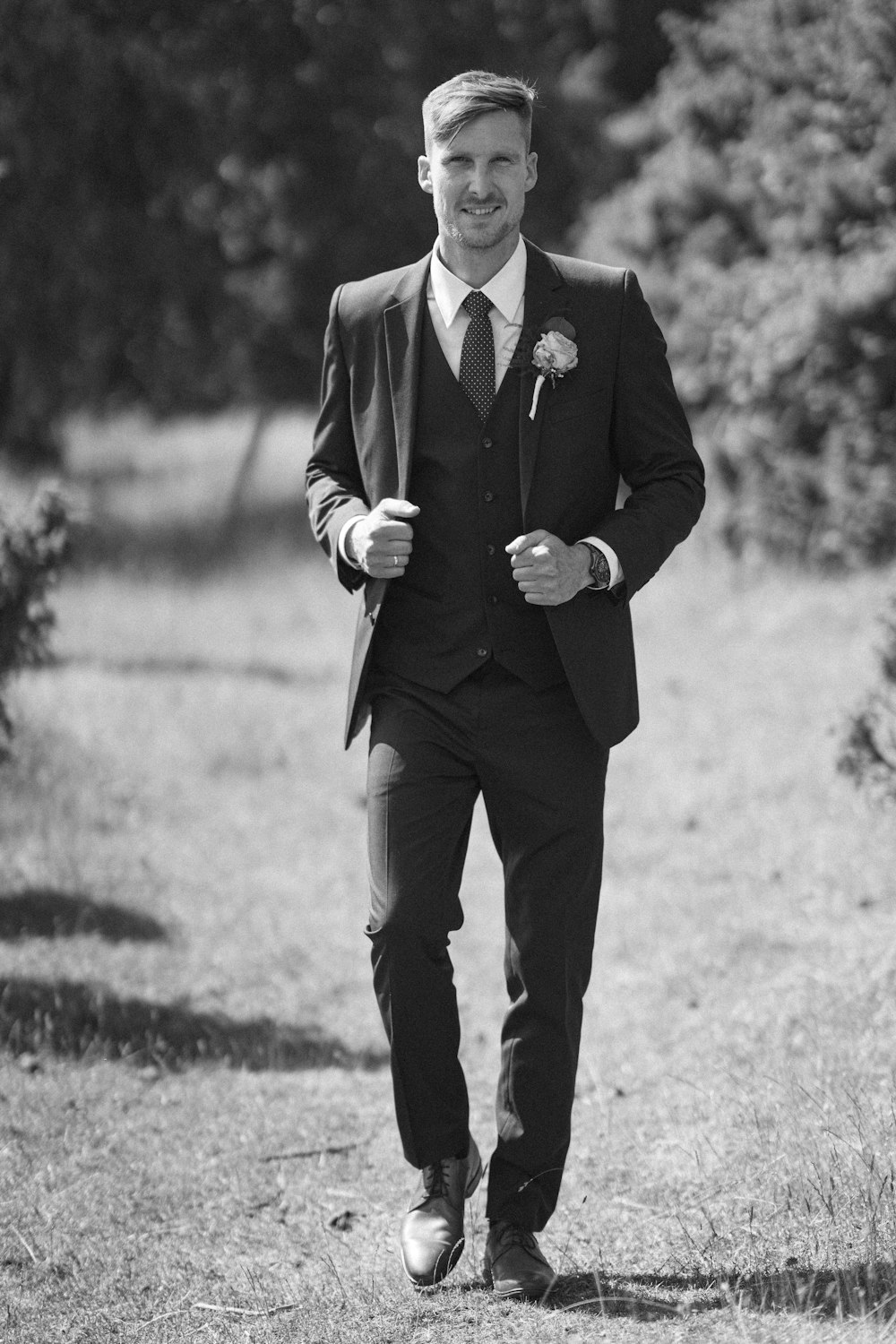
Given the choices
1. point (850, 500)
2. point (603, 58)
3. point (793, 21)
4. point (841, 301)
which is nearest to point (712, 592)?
point (850, 500)

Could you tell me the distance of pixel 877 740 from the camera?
6.70 m

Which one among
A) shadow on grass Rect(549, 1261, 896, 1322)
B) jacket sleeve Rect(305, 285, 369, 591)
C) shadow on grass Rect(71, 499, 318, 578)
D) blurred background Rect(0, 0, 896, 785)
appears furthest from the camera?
shadow on grass Rect(71, 499, 318, 578)

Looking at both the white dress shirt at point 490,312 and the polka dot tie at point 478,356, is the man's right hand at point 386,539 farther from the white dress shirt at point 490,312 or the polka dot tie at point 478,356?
the polka dot tie at point 478,356

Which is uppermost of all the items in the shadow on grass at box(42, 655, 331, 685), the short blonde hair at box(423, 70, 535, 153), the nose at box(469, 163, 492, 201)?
the short blonde hair at box(423, 70, 535, 153)

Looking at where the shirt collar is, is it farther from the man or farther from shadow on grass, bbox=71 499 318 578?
shadow on grass, bbox=71 499 318 578

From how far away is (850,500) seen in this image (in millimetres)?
13641

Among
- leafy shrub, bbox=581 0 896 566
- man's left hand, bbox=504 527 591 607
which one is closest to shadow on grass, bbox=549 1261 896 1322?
man's left hand, bbox=504 527 591 607

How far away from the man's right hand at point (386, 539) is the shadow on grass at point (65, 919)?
387 cm

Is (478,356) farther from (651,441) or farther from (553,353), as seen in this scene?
(651,441)

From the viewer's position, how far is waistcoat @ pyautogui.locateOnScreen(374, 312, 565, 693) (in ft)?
12.5

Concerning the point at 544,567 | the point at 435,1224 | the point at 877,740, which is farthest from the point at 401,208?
the point at 435,1224

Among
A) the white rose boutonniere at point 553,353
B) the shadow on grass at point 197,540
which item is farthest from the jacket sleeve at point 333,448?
the shadow on grass at point 197,540

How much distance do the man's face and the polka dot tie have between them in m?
0.13

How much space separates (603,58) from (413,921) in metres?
17.7
